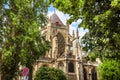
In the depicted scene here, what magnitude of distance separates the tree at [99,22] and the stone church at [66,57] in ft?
103

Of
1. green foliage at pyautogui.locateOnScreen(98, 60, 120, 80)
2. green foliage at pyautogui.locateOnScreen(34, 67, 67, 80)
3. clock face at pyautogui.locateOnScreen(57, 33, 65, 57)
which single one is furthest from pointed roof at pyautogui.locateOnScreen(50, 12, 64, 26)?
green foliage at pyautogui.locateOnScreen(98, 60, 120, 80)

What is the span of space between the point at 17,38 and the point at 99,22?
A: 9122 millimetres

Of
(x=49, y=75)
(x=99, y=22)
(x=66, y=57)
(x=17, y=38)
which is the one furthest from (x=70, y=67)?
(x=99, y=22)

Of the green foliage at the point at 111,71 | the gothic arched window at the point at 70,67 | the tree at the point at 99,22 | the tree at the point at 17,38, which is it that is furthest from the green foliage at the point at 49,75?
the tree at the point at 99,22

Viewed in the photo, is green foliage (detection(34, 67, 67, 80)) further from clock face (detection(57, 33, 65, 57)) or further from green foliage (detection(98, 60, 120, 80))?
clock face (detection(57, 33, 65, 57))

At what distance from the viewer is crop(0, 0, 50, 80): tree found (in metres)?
17.1

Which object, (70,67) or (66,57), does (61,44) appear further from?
(70,67)

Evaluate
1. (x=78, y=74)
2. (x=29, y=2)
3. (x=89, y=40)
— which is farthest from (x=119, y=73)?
(x=89, y=40)

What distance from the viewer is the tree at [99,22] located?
9.96 metres

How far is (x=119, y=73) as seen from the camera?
32469mm

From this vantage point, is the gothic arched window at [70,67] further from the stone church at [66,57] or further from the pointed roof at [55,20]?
the pointed roof at [55,20]

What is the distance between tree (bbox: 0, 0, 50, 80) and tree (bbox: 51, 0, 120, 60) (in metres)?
A: 6.48

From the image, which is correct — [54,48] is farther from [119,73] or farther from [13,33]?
[13,33]

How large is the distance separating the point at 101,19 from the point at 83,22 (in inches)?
72.0
